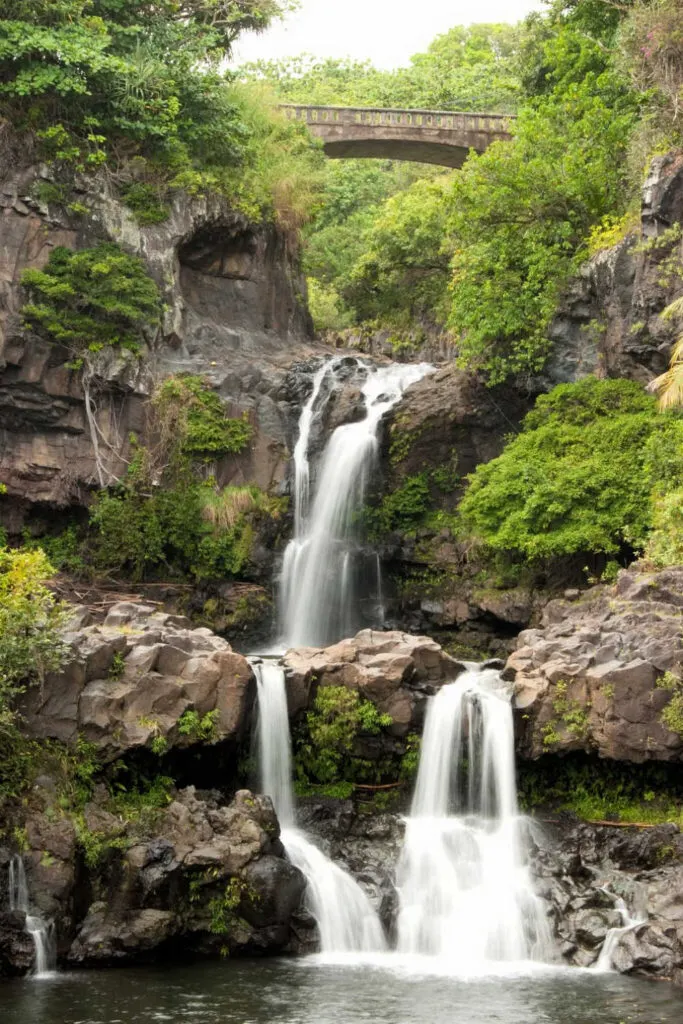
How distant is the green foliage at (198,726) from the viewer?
16.7 m

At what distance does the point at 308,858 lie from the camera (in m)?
16.6

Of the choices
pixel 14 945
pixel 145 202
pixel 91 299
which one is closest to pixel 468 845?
pixel 14 945

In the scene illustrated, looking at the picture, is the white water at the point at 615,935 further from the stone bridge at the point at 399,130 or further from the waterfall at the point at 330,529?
the stone bridge at the point at 399,130

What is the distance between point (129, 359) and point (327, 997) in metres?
18.3

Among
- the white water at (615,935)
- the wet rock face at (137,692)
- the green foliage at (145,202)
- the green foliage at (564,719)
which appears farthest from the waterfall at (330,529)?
the white water at (615,935)

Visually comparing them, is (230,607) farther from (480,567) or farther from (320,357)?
(320,357)

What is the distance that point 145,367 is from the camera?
2839 centimetres

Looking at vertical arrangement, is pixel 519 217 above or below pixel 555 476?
above

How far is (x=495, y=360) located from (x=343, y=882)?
46.3 feet

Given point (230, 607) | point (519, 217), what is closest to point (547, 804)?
point (230, 607)

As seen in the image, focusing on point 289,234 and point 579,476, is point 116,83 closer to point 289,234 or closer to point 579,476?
point 289,234

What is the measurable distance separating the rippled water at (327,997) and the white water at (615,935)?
1.25 feet

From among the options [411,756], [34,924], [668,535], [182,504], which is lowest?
[34,924]

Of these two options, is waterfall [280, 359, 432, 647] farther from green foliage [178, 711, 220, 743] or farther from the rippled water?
the rippled water
